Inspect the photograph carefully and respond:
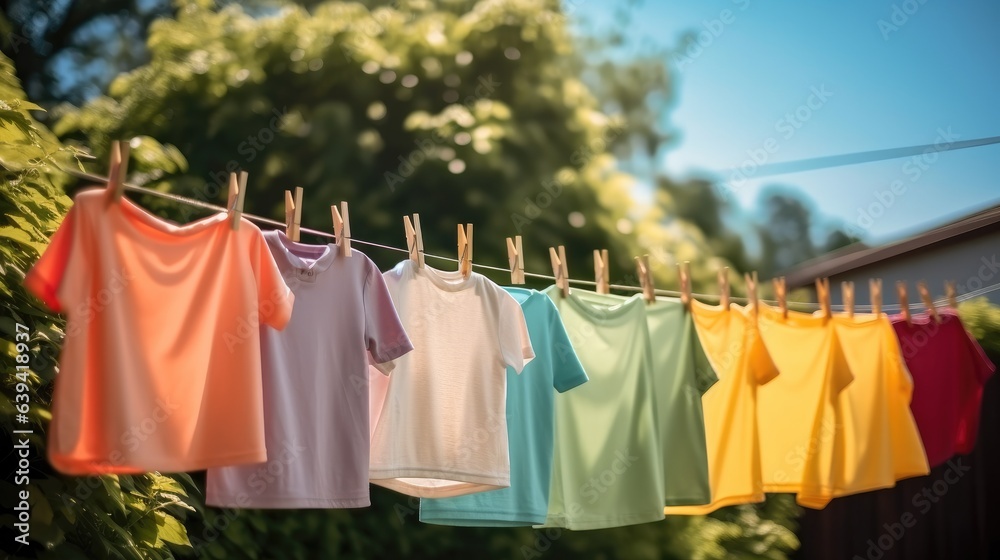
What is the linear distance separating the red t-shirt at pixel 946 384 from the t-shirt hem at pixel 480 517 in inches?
76.5

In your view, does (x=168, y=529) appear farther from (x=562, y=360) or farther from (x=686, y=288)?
(x=686, y=288)

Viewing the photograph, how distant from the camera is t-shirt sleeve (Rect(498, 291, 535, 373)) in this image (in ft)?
8.58

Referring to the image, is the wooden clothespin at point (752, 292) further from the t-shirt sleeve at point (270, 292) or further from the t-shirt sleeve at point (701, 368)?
the t-shirt sleeve at point (270, 292)

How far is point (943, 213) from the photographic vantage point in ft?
19.1

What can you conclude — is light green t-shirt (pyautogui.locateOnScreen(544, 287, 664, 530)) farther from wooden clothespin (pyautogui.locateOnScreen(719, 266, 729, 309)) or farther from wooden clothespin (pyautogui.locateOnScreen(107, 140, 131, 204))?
wooden clothespin (pyautogui.locateOnScreen(107, 140, 131, 204))

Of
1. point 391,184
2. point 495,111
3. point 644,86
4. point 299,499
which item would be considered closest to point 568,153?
point 495,111

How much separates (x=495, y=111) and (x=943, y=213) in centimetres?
308

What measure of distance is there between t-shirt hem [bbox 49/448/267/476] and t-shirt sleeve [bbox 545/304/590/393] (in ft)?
3.41

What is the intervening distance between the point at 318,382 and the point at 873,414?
7.41ft

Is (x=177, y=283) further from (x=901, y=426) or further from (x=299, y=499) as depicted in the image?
(x=901, y=426)

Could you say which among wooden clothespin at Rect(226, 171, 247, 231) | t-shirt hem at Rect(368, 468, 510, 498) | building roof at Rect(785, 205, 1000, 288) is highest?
building roof at Rect(785, 205, 1000, 288)

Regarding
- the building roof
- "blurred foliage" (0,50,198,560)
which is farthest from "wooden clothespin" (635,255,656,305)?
the building roof

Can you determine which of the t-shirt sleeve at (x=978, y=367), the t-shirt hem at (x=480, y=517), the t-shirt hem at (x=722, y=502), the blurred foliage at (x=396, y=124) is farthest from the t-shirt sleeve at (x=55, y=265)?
the t-shirt sleeve at (x=978, y=367)

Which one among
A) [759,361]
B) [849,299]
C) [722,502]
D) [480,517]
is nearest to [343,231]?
[480,517]
